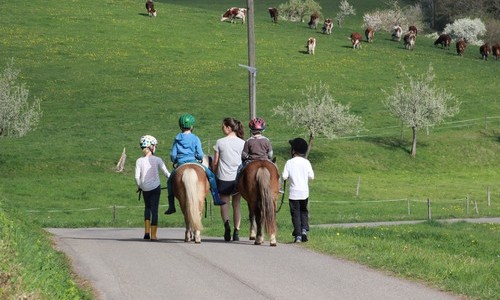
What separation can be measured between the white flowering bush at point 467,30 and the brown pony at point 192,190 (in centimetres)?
10839

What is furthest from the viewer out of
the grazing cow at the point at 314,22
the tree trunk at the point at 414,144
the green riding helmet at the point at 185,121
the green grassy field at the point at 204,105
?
the grazing cow at the point at 314,22

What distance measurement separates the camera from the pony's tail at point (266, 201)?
19.3 meters

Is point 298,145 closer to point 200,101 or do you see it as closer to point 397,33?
point 200,101

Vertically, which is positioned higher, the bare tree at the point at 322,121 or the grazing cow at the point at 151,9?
the grazing cow at the point at 151,9

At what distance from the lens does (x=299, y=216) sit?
20.2 metres

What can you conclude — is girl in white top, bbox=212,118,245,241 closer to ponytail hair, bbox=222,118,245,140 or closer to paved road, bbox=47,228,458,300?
ponytail hair, bbox=222,118,245,140

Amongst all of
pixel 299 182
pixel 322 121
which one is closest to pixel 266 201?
pixel 299 182

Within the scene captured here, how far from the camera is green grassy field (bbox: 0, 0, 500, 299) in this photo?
162 ft

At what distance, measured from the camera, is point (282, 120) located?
71312mm

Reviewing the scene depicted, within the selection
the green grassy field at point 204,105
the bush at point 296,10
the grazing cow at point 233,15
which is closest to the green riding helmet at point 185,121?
the green grassy field at point 204,105

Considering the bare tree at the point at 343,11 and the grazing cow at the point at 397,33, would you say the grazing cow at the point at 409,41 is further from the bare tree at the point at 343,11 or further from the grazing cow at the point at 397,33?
the bare tree at the point at 343,11

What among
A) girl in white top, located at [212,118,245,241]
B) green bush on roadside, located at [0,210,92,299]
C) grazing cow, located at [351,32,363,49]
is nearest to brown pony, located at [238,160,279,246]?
girl in white top, located at [212,118,245,241]

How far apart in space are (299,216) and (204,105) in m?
54.7

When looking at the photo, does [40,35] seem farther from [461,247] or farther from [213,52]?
[461,247]
